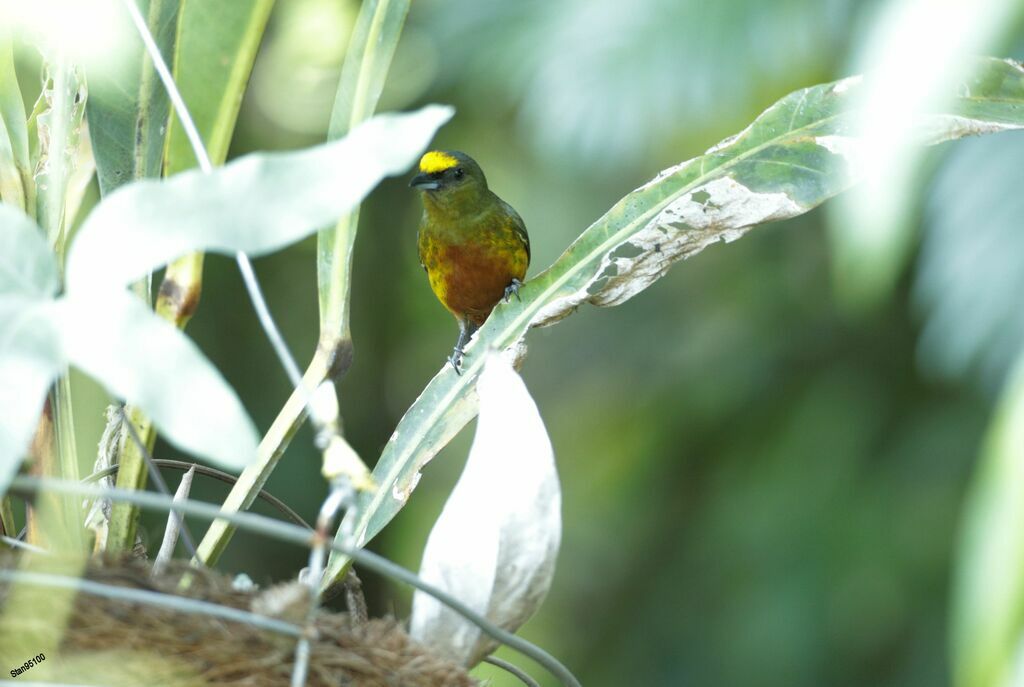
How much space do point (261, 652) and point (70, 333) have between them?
0.85ft

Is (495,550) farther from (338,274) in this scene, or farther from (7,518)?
(7,518)

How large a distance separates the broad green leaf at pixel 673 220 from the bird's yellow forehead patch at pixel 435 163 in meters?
1.37

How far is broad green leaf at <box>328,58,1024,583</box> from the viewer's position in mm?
1154

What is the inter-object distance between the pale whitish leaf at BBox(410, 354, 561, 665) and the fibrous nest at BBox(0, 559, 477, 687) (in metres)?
0.11

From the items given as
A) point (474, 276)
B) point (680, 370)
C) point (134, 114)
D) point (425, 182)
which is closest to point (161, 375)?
point (134, 114)

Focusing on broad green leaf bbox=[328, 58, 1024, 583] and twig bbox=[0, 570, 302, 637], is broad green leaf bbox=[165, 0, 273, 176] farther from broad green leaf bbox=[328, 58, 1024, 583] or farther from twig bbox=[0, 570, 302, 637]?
twig bbox=[0, 570, 302, 637]

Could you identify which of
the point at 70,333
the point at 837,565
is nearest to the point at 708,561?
the point at 837,565

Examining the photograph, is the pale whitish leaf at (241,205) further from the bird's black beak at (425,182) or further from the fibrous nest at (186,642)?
the bird's black beak at (425,182)

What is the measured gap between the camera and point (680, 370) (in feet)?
13.2

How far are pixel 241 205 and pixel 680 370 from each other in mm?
3415

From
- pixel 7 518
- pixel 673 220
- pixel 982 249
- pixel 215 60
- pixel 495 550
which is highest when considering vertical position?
pixel 215 60

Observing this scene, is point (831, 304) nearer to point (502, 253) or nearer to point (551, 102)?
point (551, 102)

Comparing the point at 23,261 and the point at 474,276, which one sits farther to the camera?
the point at 474,276

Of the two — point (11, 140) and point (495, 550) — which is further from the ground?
point (11, 140)
